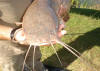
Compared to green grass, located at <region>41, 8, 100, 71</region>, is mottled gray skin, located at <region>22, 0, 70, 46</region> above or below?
above

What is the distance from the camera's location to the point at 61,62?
3.52 metres

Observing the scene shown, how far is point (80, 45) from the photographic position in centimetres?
388

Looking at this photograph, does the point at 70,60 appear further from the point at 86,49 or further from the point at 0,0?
the point at 0,0

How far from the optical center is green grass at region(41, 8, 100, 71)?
3.48 m

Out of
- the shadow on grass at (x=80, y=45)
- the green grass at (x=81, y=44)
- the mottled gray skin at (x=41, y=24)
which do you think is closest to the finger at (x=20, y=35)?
the mottled gray skin at (x=41, y=24)

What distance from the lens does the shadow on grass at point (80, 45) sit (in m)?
3.57

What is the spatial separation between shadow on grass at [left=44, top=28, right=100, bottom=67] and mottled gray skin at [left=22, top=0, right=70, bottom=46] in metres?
1.82

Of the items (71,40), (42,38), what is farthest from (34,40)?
(71,40)

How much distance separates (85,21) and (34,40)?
338 cm

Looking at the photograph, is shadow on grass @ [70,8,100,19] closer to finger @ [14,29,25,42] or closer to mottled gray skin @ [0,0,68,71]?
mottled gray skin @ [0,0,68,71]

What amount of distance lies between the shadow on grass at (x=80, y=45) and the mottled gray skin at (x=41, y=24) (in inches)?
71.5

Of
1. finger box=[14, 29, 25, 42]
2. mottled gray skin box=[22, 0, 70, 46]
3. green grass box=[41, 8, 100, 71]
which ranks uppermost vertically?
mottled gray skin box=[22, 0, 70, 46]

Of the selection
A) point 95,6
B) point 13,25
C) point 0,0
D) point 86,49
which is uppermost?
point 0,0

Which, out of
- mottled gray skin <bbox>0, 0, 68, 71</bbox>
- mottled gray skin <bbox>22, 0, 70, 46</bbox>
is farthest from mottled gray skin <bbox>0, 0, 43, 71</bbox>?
mottled gray skin <bbox>22, 0, 70, 46</bbox>
